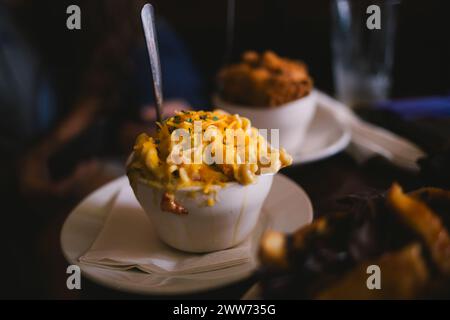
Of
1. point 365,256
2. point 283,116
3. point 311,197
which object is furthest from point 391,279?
point 283,116

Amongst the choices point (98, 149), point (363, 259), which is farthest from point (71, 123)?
point (363, 259)

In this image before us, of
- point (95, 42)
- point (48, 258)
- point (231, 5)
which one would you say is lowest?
point (48, 258)

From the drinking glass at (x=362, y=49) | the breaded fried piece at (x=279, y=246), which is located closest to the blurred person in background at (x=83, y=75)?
the drinking glass at (x=362, y=49)

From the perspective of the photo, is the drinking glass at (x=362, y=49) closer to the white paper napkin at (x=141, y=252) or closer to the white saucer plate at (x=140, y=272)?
the white saucer plate at (x=140, y=272)

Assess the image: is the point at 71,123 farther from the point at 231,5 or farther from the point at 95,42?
the point at 231,5

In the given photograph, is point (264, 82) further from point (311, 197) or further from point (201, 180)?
point (201, 180)
